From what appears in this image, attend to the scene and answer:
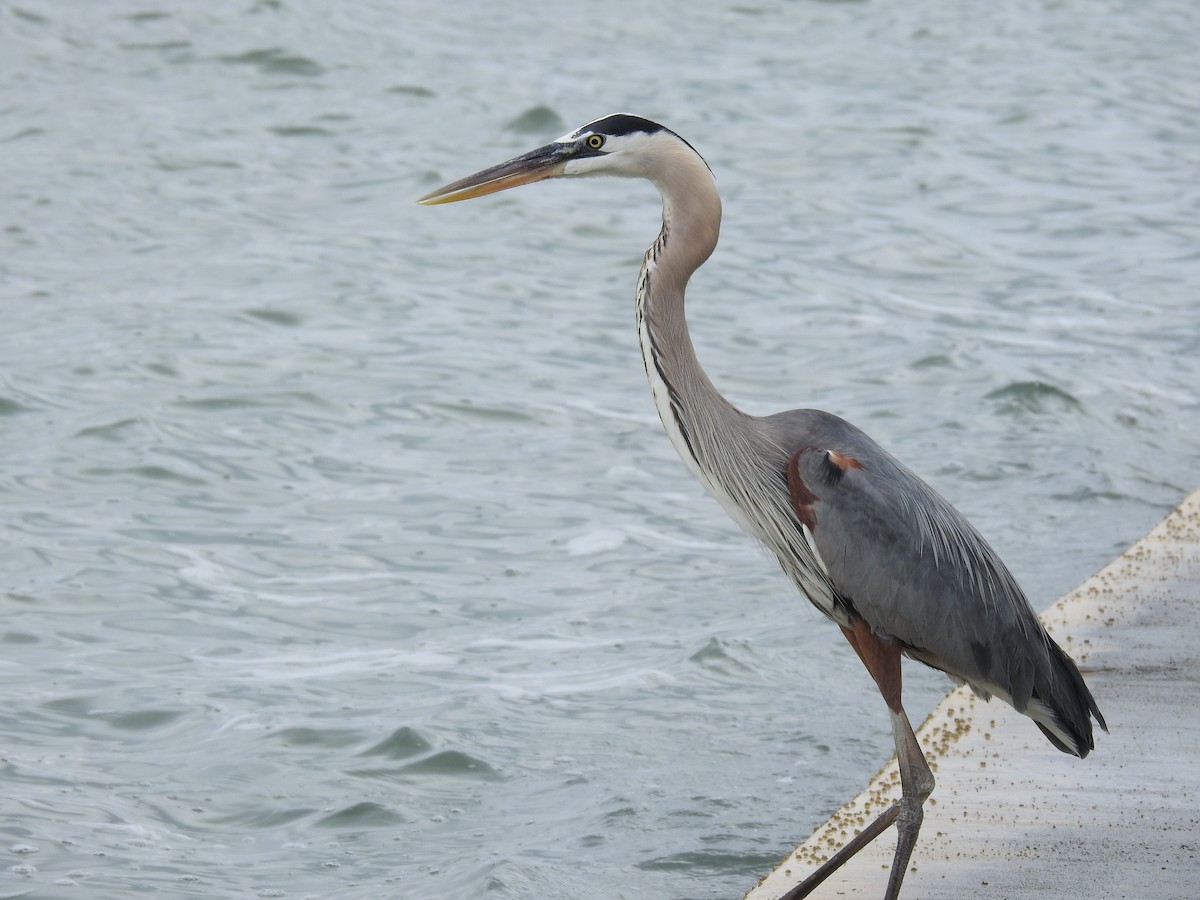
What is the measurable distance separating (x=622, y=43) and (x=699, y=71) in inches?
57.7

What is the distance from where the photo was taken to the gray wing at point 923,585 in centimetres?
482

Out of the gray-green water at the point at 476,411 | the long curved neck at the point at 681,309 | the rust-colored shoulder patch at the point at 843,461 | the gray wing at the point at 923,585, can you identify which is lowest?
the gray-green water at the point at 476,411

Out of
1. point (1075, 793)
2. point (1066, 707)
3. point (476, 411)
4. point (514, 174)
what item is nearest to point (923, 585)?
point (1066, 707)

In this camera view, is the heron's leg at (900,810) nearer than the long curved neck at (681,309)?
Yes

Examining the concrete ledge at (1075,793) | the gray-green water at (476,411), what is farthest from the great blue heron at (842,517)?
the gray-green water at (476,411)

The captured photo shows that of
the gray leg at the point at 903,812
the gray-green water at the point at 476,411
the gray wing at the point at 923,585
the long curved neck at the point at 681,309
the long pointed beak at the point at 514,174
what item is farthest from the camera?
the gray-green water at the point at 476,411

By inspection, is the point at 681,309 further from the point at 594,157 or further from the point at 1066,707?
the point at 1066,707

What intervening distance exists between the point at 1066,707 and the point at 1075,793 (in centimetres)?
47

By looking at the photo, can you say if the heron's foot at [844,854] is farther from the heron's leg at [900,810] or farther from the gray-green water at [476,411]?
the gray-green water at [476,411]

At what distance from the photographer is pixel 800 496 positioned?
490 centimetres

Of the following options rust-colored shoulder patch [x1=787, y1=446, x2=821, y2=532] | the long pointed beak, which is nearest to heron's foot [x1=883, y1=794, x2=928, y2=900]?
rust-colored shoulder patch [x1=787, y1=446, x2=821, y2=532]

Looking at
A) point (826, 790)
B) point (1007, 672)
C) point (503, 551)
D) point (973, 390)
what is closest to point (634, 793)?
point (826, 790)

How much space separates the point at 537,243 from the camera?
14.3 meters

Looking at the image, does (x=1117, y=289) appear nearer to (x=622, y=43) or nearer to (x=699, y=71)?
(x=699, y=71)
